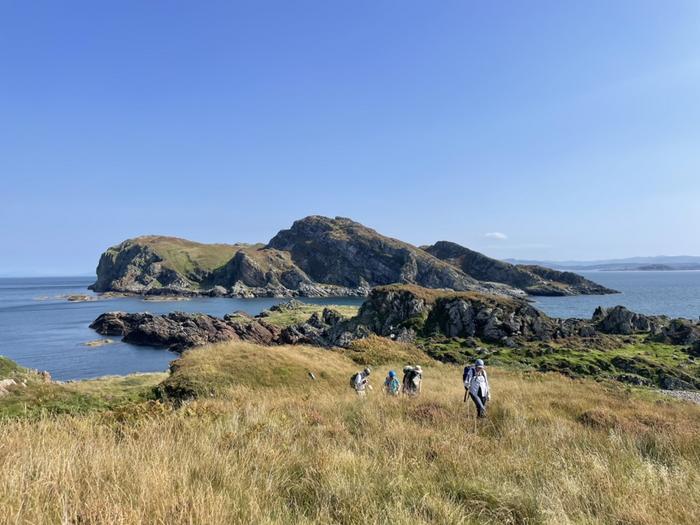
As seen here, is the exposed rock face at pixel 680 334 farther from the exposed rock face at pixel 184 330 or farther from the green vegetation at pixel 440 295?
the exposed rock face at pixel 184 330

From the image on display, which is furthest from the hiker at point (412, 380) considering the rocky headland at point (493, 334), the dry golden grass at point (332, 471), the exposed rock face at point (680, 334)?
the exposed rock face at point (680, 334)

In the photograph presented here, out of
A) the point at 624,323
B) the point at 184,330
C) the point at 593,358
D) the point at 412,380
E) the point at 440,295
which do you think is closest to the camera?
the point at 412,380

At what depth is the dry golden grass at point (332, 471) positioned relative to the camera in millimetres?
3918

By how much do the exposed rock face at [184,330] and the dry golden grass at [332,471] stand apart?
2176 inches

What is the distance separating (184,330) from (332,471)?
69.5 metres

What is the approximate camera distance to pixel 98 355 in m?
59.4

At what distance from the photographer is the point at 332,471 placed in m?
5.07

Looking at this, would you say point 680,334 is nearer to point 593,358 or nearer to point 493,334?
point 593,358

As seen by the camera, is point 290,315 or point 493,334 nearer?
point 493,334

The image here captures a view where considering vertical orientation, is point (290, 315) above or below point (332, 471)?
below

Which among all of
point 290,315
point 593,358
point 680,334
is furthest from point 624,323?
point 290,315

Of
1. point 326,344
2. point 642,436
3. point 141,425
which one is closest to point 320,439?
point 141,425

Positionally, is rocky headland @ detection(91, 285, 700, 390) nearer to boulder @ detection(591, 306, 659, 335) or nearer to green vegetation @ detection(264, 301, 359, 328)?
boulder @ detection(591, 306, 659, 335)

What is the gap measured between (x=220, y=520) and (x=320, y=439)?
3327mm
